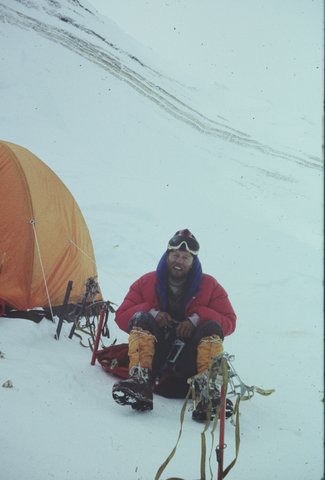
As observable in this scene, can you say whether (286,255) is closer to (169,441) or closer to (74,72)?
(169,441)

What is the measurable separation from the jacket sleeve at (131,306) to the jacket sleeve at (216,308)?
1.41ft

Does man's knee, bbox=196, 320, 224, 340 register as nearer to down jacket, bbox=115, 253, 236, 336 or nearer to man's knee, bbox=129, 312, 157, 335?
down jacket, bbox=115, 253, 236, 336

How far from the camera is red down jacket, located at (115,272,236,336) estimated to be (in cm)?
385

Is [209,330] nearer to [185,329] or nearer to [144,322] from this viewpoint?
[185,329]

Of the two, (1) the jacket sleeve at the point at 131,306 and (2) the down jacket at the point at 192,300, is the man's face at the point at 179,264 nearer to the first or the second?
(2) the down jacket at the point at 192,300

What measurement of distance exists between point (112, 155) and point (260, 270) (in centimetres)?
675

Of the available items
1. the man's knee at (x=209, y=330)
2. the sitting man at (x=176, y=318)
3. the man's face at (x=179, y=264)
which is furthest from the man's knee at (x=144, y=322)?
the man's face at (x=179, y=264)

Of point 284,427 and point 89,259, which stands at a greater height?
point 89,259

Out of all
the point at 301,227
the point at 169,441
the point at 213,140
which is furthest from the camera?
the point at 213,140

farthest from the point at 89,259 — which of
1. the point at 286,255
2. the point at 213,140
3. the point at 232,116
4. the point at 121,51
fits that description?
the point at 121,51

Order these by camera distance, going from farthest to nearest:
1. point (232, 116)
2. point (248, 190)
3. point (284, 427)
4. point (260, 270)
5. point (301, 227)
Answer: point (232, 116)
point (248, 190)
point (301, 227)
point (260, 270)
point (284, 427)

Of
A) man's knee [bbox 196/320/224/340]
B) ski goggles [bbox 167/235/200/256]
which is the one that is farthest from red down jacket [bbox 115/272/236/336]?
ski goggles [bbox 167/235/200/256]

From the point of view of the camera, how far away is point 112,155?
14.2 meters

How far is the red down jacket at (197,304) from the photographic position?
12.6 feet
